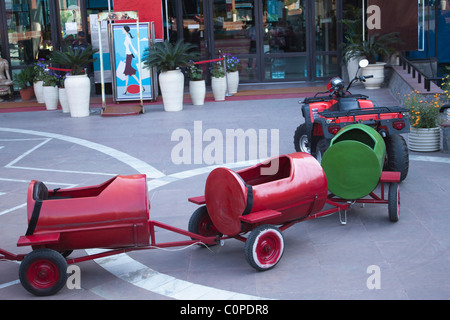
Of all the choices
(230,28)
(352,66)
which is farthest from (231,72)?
(352,66)

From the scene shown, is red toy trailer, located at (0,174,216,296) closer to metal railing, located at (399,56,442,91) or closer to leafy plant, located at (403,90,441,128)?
leafy plant, located at (403,90,441,128)

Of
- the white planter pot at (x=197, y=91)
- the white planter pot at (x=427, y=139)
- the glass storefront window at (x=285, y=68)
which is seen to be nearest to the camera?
the white planter pot at (x=427, y=139)

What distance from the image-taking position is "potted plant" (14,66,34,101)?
17.2 meters

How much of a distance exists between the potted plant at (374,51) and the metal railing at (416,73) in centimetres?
46

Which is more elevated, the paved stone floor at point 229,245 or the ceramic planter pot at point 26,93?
the ceramic planter pot at point 26,93

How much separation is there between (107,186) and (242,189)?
114 cm

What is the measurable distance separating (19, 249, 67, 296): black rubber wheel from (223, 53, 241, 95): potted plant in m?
11.2

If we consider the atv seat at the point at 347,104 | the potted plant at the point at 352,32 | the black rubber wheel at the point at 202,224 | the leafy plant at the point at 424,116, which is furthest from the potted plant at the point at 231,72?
the black rubber wheel at the point at 202,224

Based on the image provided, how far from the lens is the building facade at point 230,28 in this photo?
17.9 metres

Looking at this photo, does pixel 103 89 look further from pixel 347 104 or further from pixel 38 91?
pixel 347 104

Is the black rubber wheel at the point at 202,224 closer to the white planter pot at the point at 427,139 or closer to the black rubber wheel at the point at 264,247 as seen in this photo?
the black rubber wheel at the point at 264,247

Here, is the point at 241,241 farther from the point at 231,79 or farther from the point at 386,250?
the point at 231,79

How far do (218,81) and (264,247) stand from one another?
33.4 ft

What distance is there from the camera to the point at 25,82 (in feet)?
56.7
